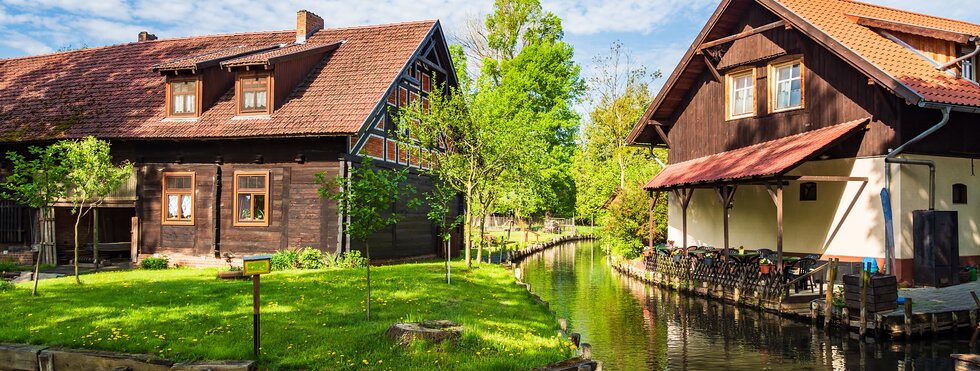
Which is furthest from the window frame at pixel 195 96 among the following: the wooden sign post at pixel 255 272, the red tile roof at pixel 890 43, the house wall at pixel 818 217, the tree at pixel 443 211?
the red tile roof at pixel 890 43

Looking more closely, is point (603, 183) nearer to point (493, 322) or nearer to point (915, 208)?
point (915, 208)

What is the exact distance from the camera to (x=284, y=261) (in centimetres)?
1978

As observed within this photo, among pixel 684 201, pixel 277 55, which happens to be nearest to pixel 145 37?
pixel 277 55

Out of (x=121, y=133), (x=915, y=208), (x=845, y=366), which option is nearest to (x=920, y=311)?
(x=845, y=366)

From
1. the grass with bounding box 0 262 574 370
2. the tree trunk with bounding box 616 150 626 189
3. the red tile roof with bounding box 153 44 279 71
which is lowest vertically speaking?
the grass with bounding box 0 262 574 370

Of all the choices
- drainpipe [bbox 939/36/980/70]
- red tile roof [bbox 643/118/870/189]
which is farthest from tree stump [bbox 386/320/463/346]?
drainpipe [bbox 939/36/980/70]

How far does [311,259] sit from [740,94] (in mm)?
14997

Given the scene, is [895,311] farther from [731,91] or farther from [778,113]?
[731,91]

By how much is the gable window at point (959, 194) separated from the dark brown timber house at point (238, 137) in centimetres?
1507

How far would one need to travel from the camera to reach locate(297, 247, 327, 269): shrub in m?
19.8

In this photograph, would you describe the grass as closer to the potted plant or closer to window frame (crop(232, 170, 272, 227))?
window frame (crop(232, 170, 272, 227))

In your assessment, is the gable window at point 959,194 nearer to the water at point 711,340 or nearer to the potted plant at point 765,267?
the potted plant at point 765,267

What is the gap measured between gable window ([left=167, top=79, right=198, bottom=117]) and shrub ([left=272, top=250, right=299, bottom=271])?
20.6ft

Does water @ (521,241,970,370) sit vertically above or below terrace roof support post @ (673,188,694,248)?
below
